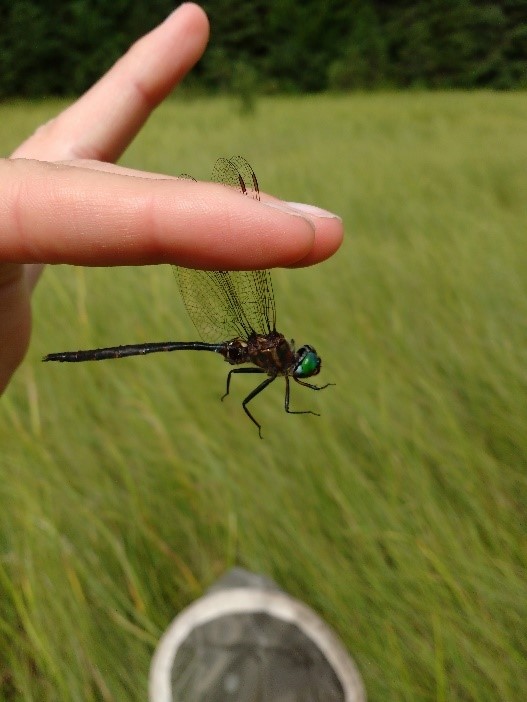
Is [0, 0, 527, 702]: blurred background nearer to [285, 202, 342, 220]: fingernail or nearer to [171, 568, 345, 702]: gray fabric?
[171, 568, 345, 702]: gray fabric

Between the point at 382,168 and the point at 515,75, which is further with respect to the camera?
the point at 382,168

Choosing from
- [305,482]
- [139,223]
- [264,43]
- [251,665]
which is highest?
[264,43]

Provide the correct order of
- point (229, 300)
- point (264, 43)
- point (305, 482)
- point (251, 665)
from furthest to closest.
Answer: point (264, 43)
point (305, 482)
point (251, 665)
point (229, 300)

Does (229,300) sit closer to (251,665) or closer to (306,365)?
(306,365)

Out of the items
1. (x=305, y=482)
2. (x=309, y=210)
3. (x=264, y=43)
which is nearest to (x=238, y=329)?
(x=309, y=210)

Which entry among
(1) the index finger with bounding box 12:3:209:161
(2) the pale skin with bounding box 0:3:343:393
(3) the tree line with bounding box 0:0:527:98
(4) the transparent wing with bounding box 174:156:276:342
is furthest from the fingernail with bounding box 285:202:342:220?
(3) the tree line with bounding box 0:0:527:98

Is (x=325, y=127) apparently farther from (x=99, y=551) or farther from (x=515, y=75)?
(x=99, y=551)

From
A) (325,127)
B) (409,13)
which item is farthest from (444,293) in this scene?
(409,13)
